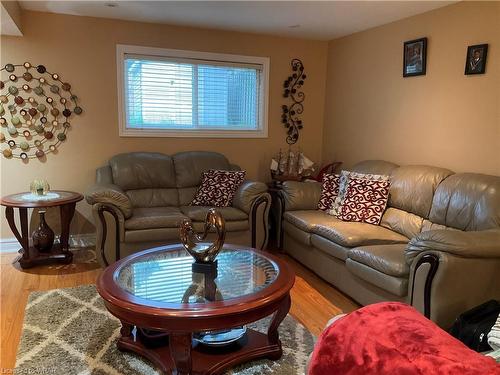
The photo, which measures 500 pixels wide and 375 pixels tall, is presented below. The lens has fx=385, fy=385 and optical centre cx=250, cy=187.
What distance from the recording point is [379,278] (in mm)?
2580

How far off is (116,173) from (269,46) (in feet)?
7.62

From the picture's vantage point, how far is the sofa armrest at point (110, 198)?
3266 mm

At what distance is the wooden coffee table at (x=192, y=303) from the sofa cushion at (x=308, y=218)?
3.26ft

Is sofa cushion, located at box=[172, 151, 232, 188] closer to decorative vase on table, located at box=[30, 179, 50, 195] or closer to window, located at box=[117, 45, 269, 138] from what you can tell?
window, located at box=[117, 45, 269, 138]

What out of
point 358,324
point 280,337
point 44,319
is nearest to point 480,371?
point 358,324

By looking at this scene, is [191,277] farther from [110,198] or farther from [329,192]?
[329,192]

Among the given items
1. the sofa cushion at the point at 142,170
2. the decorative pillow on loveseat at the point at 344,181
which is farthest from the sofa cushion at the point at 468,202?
the sofa cushion at the point at 142,170

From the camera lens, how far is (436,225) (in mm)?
2945

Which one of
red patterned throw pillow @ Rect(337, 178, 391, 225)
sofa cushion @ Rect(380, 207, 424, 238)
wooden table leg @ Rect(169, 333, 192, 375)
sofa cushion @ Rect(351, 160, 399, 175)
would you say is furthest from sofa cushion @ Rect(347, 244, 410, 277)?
wooden table leg @ Rect(169, 333, 192, 375)

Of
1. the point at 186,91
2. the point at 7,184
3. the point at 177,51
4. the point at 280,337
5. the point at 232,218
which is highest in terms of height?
the point at 177,51

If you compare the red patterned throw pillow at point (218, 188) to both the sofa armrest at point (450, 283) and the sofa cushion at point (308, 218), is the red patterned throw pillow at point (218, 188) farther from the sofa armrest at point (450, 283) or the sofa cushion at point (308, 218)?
the sofa armrest at point (450, 283)

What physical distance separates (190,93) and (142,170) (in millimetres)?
1098

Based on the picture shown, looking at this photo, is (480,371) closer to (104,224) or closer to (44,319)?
(44,319)

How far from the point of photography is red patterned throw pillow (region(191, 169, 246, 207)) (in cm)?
394
